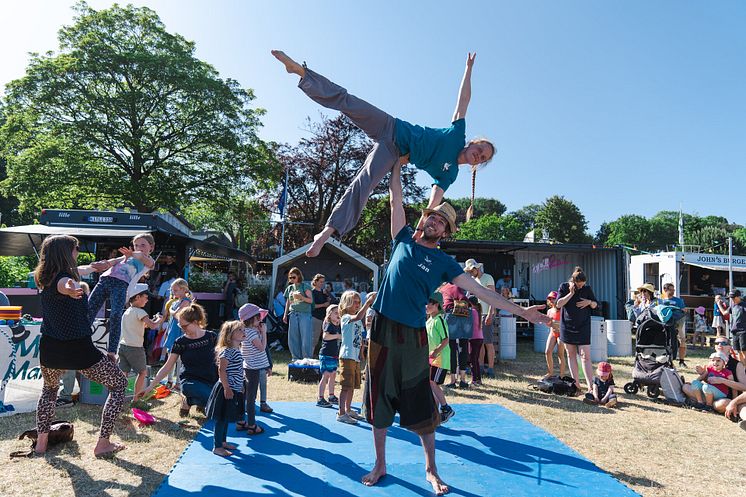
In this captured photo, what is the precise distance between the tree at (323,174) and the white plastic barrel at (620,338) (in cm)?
1188

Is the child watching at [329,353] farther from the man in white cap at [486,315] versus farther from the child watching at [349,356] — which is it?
the man in white cap at [486,315]

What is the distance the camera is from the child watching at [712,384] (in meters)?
6.58

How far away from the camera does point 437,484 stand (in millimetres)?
3439

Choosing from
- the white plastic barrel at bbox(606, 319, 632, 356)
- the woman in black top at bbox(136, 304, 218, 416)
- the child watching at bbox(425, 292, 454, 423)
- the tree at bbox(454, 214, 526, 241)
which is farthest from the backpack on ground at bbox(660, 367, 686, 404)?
the tree at bbox(454, 214, 526, 241)

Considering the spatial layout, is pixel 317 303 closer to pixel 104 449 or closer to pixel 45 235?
pixel 104 449

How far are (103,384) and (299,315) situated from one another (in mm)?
4816

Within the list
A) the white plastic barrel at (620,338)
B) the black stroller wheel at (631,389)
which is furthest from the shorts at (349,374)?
A: the white plastic barrel at (620,338)

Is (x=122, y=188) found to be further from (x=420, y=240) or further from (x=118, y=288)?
(x=420, y=240)

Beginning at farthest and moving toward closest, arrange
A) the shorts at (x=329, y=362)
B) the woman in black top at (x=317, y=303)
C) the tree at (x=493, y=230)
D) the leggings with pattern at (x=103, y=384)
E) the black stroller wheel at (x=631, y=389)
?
the tree at (x=493, y=230) < the woman in black top at (x=317, y=303) < the black stroller wheel at (x=631, y=389) < the shorts at (x=329, y=362) < the leggings with pattern at (x=103, y=384)

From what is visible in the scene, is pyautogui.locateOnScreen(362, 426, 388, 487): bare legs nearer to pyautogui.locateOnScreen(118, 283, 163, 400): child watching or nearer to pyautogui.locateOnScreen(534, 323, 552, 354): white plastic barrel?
pyautogui.locateOnScreen(118, 283, 163, 400): child watching

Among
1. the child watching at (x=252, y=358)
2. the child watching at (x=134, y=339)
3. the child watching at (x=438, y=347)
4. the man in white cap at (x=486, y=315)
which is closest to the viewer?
the child watching at (x=252, y=358)

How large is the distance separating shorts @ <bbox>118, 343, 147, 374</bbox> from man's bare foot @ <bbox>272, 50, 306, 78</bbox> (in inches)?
155

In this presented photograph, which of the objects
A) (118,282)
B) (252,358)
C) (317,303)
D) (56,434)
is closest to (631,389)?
(317,303)

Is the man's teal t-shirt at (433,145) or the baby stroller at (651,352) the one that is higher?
the man's teal t-shirt at (433,145)
